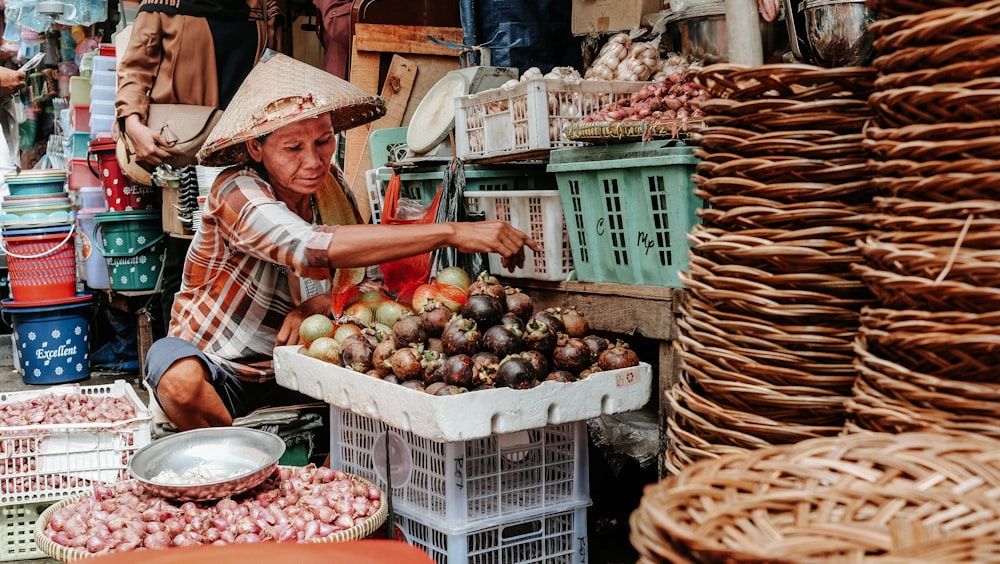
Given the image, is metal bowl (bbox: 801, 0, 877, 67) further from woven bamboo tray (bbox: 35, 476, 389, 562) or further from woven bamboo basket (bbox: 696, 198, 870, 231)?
woven bamboo tray (bbox: 35, 476, 389, 562)

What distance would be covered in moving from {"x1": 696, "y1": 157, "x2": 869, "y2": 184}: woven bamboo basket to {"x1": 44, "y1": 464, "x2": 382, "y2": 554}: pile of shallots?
1.45 metres

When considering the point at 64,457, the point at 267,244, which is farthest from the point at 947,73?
the point at 64,457

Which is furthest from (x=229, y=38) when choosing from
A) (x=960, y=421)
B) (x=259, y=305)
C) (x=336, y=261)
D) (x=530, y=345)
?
(x=960, y=421)

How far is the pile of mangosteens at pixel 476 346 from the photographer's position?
2582 mm

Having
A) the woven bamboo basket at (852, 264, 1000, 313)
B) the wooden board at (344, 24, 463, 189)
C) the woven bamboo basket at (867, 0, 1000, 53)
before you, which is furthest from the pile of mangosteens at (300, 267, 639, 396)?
the wooden board at (344, 24, 463, 189)

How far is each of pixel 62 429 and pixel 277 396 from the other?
30.9 inches

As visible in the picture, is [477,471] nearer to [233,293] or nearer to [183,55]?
[233,293]

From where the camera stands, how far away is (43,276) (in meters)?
6.68

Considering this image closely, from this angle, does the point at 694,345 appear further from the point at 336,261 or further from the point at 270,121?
the point at 270,121

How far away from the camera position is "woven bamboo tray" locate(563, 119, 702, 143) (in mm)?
2842

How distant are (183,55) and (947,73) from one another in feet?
16.9

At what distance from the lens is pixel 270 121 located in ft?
11.2

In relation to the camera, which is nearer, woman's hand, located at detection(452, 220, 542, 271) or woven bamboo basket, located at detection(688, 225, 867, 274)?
woven bamboo basket, located at detection(688, 225, 867, 274)

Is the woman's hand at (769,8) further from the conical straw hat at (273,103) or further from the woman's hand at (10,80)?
the woman's hand at (10,80)
